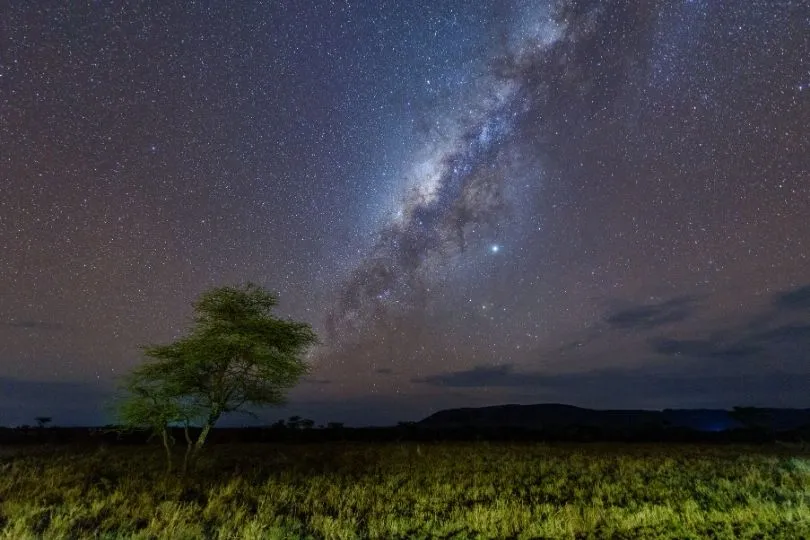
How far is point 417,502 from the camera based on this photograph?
13359 millimetres

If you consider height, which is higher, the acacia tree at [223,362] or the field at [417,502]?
the acacia tree at [223,362]

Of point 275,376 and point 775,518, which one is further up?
point 275,376

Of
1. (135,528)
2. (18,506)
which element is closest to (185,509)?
(135,528)

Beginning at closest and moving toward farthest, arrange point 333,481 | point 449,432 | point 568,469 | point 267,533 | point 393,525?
point 267,533 → point 393,525 → point 333,481 → point 568,469 → point 449,432

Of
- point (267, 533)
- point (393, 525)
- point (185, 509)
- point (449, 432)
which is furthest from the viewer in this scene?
point (449, 432)

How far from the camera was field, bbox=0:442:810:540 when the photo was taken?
10.1 metres

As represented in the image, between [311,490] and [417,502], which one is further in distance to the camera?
[311,490]

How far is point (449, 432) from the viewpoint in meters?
52.7

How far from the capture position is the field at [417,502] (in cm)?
1010

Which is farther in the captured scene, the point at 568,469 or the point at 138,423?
the point at 568,469

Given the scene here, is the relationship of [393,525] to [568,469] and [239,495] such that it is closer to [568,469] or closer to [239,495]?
[239,495]

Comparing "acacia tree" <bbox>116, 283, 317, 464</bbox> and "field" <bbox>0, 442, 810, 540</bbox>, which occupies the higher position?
"acacia tree" <bbox>116, 283, 317, 464</bbox>

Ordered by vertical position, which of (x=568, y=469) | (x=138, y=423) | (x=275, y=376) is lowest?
(x=568, y=469)

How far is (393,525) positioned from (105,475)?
Result: 46.6 ft
